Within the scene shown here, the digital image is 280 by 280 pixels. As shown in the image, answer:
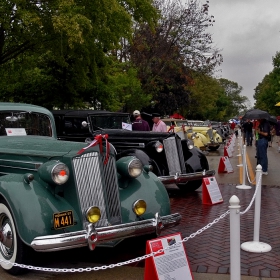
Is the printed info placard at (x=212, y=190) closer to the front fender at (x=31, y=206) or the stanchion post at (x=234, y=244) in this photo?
the front fender at (x=31, y=206)

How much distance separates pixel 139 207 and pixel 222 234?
1.68 meters

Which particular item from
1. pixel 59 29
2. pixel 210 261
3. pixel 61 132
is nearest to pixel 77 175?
pixel 210 261

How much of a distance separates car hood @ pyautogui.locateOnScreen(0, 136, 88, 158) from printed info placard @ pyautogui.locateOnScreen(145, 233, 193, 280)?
1460 mm

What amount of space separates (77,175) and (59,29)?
25.6 ft

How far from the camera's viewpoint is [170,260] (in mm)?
3633

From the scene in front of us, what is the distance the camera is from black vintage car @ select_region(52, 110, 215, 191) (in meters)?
8.12

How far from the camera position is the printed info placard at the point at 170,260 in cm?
354

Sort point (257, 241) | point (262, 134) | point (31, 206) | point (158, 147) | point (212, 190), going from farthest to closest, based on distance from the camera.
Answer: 1. point (262, 134)
2. point (158, 147)
3. point (212, 190)
4. point (257, 241)
5. point (31, 206)

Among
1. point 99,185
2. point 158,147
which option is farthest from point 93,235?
point 158,147

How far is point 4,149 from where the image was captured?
17.2ft

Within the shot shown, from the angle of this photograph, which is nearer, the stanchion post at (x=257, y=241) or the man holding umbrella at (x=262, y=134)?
the stanchion post at (x=257, y=241)

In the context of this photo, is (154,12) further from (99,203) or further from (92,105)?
(99,203)

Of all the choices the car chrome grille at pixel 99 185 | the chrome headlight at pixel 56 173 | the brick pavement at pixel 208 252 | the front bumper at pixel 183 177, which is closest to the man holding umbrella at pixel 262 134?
the front bumper at pixel 183 177

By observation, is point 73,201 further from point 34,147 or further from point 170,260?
point 170,260
